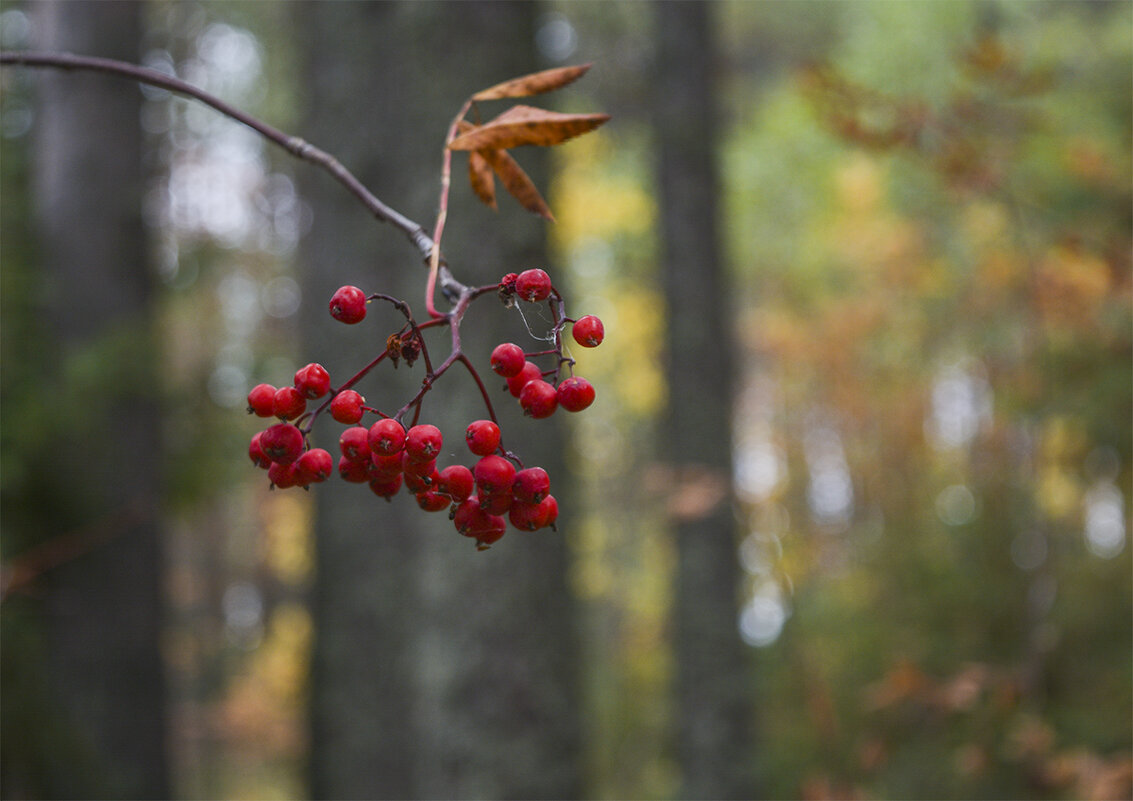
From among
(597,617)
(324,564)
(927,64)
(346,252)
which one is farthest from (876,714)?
(597,617)

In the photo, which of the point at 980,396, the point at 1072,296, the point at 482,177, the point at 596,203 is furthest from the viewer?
the point at 980,396

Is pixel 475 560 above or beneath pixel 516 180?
beneath

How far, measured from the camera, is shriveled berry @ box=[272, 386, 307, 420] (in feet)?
2.58

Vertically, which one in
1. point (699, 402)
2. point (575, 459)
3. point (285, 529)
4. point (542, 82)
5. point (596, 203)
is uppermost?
point (596, 203)

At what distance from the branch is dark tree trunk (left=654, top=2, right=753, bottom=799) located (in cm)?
355

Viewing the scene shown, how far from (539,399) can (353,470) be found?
0.18m

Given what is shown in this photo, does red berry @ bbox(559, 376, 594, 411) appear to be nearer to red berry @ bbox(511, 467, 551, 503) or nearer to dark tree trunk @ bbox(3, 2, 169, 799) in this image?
red berry @ bbox(511, 467, 551, 503)

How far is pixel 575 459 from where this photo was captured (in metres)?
5.63

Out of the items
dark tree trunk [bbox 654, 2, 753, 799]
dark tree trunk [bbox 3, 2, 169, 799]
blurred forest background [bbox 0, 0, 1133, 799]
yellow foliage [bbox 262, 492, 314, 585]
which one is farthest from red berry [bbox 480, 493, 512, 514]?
yellow foliage [bbox 262, 492, 314, 585]

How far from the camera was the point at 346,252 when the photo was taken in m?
4.51

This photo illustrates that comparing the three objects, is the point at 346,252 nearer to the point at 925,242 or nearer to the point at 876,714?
the point at 876,714

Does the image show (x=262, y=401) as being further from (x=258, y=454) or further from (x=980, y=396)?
(x=980, y=396)

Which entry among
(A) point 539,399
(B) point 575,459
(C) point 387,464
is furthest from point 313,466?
(B) point 575,459

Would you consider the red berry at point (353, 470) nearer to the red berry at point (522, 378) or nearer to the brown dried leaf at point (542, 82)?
the red berry at point (522, 378)
